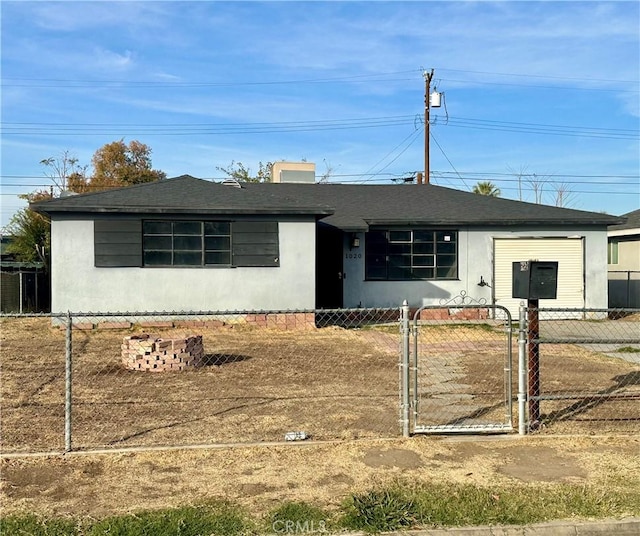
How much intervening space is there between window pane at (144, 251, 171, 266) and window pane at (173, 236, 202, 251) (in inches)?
11.8

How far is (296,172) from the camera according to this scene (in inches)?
955

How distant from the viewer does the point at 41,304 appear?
21.5m

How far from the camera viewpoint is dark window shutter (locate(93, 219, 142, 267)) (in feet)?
51.3

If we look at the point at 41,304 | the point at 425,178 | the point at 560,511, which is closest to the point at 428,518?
the point at 560,511

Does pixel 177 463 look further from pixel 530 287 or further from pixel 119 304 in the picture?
pixel 119 304

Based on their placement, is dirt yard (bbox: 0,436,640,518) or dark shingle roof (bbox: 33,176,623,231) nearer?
dirt yard (bbox: 0,436,640,518)

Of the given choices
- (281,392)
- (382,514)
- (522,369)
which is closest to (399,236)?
(281,392)

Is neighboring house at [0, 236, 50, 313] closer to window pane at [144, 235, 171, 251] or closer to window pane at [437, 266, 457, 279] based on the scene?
window pane at [144, 235, 171, 251]

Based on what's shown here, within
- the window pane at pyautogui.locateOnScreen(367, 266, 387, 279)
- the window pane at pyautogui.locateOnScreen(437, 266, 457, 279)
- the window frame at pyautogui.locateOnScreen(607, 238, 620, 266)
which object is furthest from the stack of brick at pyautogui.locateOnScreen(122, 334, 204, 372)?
the window frame at pyautogui.locateOnScreen(607, 238, 620, 266)

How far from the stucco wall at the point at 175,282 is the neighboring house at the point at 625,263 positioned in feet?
43.7

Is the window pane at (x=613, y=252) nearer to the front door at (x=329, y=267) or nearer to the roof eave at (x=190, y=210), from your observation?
the front door at (x=329, y=267)

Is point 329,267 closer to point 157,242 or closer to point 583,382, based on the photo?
point 157,242

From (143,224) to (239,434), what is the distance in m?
10.4

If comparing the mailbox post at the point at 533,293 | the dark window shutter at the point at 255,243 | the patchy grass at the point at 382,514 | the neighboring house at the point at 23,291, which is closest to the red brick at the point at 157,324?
the dark window shutter at the point at 255,243
